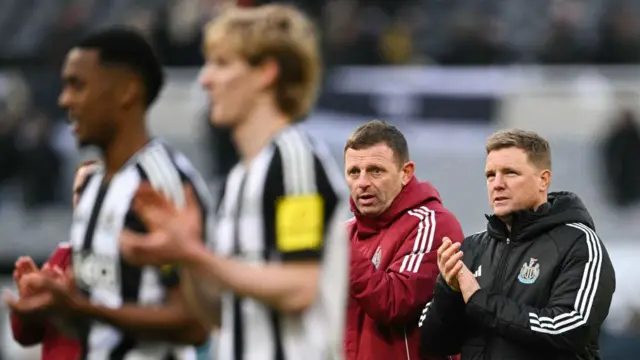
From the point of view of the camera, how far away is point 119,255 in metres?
4.36

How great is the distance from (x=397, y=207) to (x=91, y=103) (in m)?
1.76

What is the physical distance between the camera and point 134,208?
14.1 ft

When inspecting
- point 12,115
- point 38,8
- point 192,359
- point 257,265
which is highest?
point 38,8

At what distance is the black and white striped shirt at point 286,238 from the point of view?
12.8 feet

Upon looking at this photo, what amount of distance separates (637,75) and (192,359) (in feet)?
46.5

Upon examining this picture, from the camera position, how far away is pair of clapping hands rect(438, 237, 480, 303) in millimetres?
5211

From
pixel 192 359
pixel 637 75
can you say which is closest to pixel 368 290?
pixel 192 359

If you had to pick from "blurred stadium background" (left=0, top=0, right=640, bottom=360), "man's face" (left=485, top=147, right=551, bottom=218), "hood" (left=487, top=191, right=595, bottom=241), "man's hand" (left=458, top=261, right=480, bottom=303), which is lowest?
"man's hand" (left=458, top=261, right=480, bottom=303)

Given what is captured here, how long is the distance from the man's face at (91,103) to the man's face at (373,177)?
1542 millimetres

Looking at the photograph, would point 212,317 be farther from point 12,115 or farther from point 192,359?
point 12,115

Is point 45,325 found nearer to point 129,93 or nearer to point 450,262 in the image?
point 129,93

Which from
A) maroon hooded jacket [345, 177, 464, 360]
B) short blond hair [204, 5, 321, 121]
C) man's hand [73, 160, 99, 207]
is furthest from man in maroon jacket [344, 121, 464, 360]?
short blond hair [204, 5, 321, 121]

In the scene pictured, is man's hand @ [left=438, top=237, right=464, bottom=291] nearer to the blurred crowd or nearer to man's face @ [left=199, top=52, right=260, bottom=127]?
man's face @ [left=199, top=52, right=260, bottom=127]

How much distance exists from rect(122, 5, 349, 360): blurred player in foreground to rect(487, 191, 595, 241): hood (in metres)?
1.40
